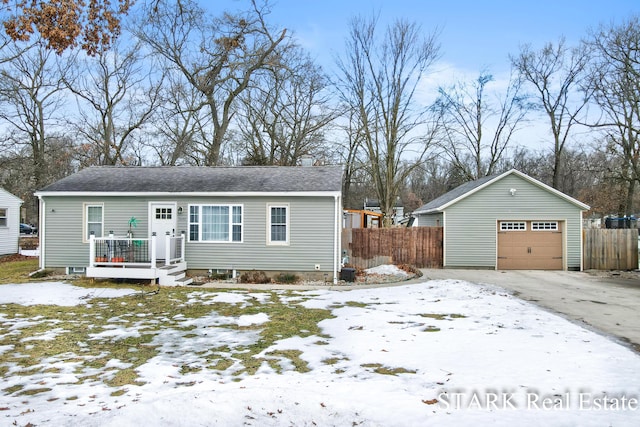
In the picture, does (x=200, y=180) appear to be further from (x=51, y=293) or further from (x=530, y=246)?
(x=530, y=246)

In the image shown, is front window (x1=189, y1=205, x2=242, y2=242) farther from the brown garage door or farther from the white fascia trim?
the brown garage door

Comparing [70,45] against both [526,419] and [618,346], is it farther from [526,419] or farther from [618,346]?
[618,346]

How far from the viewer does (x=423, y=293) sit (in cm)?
1089

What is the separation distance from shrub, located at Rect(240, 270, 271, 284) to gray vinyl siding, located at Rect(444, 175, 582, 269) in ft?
26.1

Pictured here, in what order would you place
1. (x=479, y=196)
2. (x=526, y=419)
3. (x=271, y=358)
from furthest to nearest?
(x=479, y=196) → (x=271, y=358) → (x=526, y=419)

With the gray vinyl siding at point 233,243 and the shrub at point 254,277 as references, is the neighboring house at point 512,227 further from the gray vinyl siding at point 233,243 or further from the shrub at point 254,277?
the shrub at point 254,277

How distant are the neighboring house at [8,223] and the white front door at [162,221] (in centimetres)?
1335

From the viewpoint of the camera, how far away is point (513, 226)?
55.9ft

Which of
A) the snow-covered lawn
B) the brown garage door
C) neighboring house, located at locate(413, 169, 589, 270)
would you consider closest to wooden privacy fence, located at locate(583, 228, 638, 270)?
neighboring house, located at locate(413, 169, 589, 270)

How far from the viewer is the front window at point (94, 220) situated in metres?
14.1

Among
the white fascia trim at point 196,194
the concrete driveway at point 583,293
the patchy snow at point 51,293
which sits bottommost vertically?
the concrete driveway at point 583,293

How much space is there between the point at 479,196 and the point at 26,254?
23034 mm

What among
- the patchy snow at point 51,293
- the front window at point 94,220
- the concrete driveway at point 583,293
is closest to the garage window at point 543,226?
the concrete driveway at point 583,293

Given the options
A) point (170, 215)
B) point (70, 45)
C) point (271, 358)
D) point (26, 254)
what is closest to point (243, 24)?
point (170, 215)
